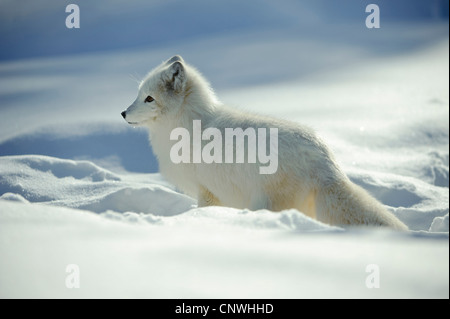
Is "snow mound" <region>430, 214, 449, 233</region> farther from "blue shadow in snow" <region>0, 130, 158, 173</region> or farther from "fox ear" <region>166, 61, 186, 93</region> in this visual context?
"blue shadow in snow" <region>0, 130, 158, 173</region>

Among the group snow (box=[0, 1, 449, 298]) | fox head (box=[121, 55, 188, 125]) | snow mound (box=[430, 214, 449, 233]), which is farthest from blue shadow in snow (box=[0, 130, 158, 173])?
snow mound (box=[430, 214, 449, 233])

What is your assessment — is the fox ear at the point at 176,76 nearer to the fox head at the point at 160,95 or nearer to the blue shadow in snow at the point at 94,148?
the fox head at the point at 160,95

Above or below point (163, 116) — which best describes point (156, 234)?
below

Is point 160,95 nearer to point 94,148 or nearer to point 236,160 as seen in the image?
point 236,160

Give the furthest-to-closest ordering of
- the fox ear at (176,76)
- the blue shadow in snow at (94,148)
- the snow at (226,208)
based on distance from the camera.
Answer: the blue shadow in snow at (94,148)
the fox ear at (176,76)
the snow at (226,208)

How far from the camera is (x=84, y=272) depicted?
1.68 m

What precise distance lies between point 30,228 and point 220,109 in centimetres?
172

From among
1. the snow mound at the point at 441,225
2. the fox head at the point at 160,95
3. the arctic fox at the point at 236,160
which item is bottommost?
the snow mound at the point at 441,225

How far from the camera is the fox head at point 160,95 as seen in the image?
3.42m

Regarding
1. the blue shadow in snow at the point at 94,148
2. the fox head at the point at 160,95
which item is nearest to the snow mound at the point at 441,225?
the fox head at the point at 160,95

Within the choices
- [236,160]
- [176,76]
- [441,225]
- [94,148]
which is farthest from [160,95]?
[94,148]
